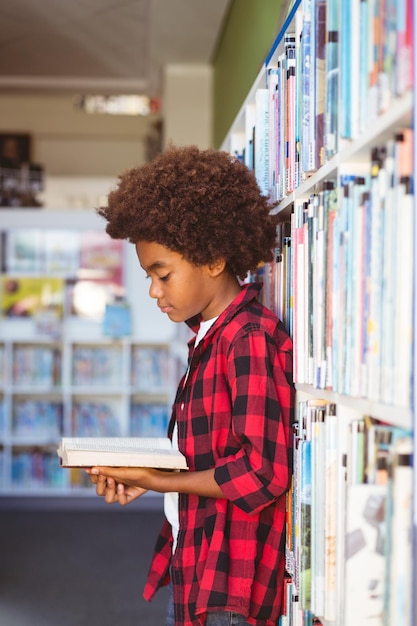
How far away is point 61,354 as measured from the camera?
16.8 feet

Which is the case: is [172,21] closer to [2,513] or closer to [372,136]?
[2,513]

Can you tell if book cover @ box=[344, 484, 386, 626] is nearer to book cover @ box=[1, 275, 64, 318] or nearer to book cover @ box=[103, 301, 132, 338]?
book cover @ box=[103, 301, 132, 338]

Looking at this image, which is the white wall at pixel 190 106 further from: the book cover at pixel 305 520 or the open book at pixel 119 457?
the book cover at pixel 305 520

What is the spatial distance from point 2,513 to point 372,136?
433 cm

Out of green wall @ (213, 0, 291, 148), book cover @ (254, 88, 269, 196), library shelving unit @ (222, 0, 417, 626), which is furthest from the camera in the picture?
green wall @ (213, 0, 291, 148)

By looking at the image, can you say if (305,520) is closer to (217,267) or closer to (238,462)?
(238,462)

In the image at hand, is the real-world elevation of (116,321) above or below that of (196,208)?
below

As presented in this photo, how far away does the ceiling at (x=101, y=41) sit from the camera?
4855 mm

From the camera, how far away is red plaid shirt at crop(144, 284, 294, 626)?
1.32 m

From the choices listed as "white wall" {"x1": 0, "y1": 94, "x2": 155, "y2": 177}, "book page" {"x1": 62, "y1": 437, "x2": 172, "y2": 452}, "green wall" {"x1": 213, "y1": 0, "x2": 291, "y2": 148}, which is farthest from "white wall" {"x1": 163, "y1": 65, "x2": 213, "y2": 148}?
"book page" {"x1": 62, "y1": 437, "x2": 172, "y2": 452}

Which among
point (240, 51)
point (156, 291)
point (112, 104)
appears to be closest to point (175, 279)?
point (156, 291)

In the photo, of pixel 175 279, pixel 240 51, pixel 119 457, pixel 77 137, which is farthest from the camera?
pixel 77 137

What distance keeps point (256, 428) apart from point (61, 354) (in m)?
3.95

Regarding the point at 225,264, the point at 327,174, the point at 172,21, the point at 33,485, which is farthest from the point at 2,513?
the point at 327,174
